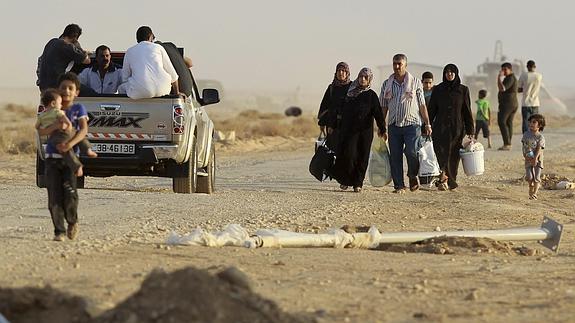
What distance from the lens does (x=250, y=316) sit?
649cm

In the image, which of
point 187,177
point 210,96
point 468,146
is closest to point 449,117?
point 468,146

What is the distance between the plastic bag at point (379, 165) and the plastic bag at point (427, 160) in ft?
1.48

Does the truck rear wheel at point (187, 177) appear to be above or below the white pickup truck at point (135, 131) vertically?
below

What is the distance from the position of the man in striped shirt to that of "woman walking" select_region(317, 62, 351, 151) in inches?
20.6

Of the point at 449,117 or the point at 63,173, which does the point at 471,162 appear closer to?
the point at 449,117

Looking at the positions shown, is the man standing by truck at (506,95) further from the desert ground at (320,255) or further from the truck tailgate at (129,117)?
the truck tailgate at (129,117)

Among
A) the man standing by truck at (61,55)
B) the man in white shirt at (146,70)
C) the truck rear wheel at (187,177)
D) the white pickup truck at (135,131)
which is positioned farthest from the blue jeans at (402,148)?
the man standing by truck at (61,55)

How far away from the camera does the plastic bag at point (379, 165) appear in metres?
17.8

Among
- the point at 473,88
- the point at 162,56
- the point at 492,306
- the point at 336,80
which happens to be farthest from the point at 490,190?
the point at 473,88

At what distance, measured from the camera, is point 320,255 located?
10242mm

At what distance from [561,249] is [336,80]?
6487 millimetres

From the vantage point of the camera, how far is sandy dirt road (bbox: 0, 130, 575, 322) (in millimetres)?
7945

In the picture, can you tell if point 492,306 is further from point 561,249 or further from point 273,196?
point 273,196

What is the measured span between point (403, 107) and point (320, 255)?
720cm
